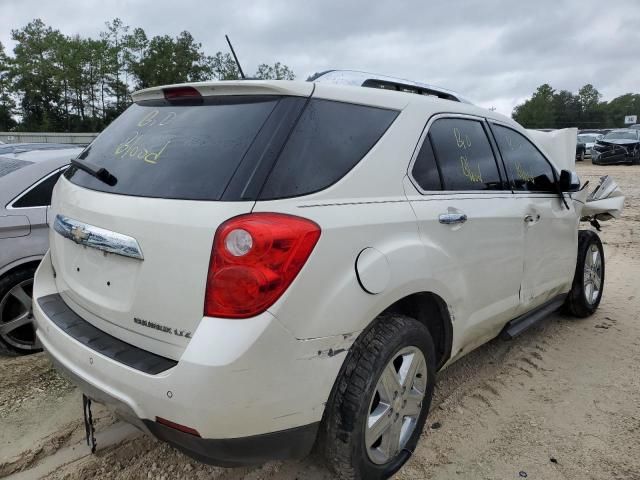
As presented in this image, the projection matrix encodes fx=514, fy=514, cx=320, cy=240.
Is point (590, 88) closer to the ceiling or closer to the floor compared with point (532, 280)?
closer to the ceiling

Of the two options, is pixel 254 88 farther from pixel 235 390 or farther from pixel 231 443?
pixel 231 443

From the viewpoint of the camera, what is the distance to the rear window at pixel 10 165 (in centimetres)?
364

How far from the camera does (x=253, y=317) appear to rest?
1.72 metres

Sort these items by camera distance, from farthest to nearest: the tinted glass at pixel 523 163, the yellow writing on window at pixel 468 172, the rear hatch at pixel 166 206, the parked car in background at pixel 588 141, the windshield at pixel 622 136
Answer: the parked car in background at pixel 588 141
the windshield at pixel 622 136
the tinted glass at pixel 523 163
the yellow writing on window at pixel 468 172
the rear hatch at pixel 166 206

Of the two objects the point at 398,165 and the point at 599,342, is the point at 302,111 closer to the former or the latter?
the point at 398,165

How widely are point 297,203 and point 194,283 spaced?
0.46 m

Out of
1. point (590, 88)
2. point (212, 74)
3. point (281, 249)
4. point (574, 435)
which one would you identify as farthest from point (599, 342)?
point (590, 88)

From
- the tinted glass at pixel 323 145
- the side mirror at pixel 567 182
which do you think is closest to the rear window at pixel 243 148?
the tinted glass at pixel 323 145

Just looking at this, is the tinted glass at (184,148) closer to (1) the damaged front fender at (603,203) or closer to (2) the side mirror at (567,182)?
(2) the side mirror at (567,182)

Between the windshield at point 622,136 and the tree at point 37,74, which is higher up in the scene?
the tree at point 37,74

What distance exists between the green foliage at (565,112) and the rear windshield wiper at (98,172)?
80.8 meters

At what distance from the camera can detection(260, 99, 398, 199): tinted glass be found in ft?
6.20

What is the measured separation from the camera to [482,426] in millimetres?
2816

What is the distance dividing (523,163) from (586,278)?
61.7 inches
